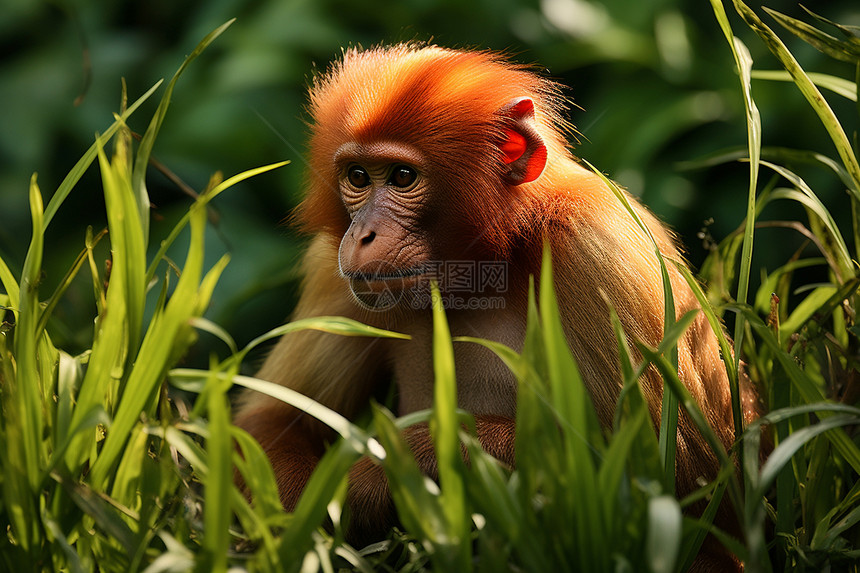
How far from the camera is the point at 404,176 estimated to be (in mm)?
2322

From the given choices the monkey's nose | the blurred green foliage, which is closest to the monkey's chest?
the monkey's nose

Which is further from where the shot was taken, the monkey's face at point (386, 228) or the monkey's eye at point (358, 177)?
the monkey's eye at point (358, 177)

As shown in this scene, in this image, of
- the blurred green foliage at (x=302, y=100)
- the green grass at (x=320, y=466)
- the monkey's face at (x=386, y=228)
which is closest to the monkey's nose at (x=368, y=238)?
the monkey's face at (x=386, y=228)

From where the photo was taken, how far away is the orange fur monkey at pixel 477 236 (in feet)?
7.02

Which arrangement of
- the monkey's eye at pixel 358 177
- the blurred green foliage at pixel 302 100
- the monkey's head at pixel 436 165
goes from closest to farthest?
the monkey's head at pixel 436 165
the monkey's eye at pixel 358 177
the blurred green foliage at pixel 302 100

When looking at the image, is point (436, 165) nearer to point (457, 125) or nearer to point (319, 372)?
point (457, 125)

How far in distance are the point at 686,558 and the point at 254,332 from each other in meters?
3.50

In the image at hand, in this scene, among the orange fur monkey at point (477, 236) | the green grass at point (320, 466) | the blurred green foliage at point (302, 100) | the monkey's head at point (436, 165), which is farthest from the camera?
the blurred green foliage at point (302, 100)

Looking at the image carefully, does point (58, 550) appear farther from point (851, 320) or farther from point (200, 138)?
point (200, 138)

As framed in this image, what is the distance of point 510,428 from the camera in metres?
2.07

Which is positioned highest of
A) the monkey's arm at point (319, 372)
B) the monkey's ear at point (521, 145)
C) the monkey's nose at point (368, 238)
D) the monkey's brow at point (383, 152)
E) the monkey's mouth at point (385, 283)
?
the monkey's ear at point (521, 145)

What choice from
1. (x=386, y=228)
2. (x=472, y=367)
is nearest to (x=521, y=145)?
(x=386, y=228)

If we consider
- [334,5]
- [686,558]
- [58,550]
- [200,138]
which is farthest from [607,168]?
[58,550]

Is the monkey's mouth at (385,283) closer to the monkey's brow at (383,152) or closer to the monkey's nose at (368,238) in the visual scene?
the monkey's nose at (368,238)
